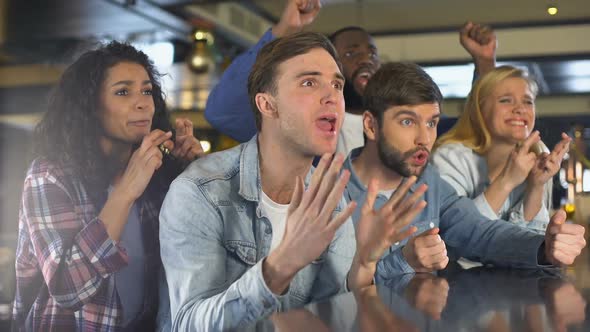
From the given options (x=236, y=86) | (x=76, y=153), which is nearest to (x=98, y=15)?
(x=236, y=86)

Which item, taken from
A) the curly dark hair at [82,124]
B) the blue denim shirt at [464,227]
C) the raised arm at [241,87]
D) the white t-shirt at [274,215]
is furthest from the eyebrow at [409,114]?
the curly dark hair at [82,124]

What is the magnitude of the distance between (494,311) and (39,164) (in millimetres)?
764

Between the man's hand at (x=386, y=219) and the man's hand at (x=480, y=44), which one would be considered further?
the man's hand at (x=480, y=44)

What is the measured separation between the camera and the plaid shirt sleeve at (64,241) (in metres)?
1.15

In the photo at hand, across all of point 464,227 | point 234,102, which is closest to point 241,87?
point 234,102

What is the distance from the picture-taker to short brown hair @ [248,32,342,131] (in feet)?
3.95

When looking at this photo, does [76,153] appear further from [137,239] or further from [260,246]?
[260,246]

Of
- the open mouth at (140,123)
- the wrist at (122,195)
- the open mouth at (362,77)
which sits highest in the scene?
the open mouth at (362,77)

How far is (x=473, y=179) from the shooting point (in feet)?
6.32

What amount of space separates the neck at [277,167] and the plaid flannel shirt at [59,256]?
280 millimetres

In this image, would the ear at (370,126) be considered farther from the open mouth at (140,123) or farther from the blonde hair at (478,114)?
the open mouth at (140,123)

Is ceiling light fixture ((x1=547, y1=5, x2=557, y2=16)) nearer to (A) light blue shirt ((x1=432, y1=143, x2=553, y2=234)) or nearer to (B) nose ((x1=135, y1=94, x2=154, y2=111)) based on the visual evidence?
(A) light blue shirt ((x1=432, y1=143, x2=553, y2=234))

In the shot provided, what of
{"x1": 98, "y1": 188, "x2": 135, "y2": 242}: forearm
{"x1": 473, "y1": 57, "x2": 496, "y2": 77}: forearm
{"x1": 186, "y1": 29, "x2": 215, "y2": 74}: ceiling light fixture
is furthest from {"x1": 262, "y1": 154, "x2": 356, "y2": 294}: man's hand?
{"x1": 186, "y1": 29, "x2": 215, "y2": 74}: ceiling light fixture

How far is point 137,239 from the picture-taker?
4.15 feet
